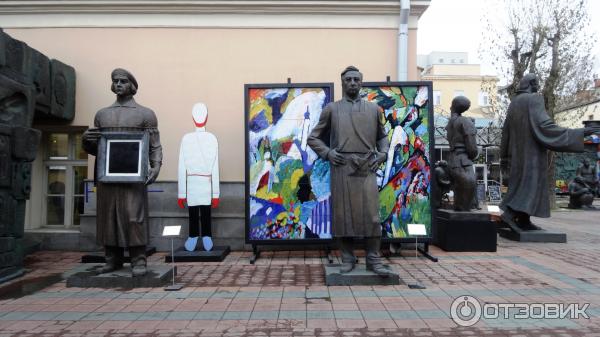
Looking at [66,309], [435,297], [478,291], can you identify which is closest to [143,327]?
[66,309]

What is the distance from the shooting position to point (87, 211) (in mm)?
7785

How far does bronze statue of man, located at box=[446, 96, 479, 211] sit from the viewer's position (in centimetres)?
741

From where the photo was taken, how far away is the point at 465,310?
13.7 ft

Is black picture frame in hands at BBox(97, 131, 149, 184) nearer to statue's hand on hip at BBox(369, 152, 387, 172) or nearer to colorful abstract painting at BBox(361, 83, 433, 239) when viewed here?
statue's hand on hip at BBox(369, 152, 387, 172)

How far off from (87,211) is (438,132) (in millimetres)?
14535

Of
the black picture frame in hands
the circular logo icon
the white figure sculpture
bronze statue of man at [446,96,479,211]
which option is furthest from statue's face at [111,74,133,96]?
bronze statue of man at [446,96,479,211]

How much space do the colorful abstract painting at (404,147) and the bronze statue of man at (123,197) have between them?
3.46 meters

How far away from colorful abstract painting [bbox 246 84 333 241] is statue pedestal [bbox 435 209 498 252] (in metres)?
2.17

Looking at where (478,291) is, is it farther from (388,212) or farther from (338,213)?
(388,212)

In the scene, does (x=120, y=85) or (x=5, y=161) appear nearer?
(x=120, y=85)

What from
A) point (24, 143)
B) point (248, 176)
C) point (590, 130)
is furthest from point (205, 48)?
point (590, 130)

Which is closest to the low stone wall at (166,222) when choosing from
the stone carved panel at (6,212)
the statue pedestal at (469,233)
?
the stone carved panel at (6,212)

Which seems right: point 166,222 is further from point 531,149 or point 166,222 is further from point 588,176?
point 588,176

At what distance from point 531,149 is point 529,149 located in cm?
3
